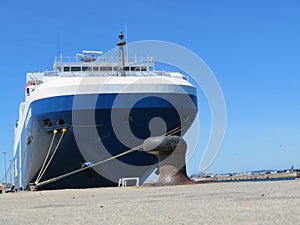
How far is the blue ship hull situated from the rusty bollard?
5.48m

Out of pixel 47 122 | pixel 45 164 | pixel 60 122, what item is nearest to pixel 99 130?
pixel 60 122

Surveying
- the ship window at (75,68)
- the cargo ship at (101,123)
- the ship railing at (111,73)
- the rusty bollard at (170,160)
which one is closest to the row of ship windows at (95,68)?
the ship window at (75,68)

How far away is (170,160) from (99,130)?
246 inches

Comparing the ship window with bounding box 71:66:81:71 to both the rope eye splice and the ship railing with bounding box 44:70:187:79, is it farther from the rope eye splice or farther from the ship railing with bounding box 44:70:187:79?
the rope eye splice

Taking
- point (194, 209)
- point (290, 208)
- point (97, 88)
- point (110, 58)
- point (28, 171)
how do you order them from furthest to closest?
1. point (110, 58)
2. point (28, 171)
3. point (97, 88)
4. point (194, 209)
5. point (290, 208)

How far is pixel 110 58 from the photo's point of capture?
28266 millimetres

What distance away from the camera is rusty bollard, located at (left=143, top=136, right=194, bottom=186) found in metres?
14.6

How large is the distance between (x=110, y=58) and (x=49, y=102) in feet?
27.4

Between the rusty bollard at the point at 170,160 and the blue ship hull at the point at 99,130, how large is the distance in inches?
216

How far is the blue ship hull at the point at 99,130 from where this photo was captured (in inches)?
787

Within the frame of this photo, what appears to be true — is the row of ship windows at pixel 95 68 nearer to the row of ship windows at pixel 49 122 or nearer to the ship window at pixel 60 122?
the row of ship windows at pixel 49 122

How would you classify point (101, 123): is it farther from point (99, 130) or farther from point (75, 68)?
point (75, 68)

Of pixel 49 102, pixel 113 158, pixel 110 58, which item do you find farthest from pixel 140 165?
pixel 110 58

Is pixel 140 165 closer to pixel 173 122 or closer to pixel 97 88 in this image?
pixel 173 122
